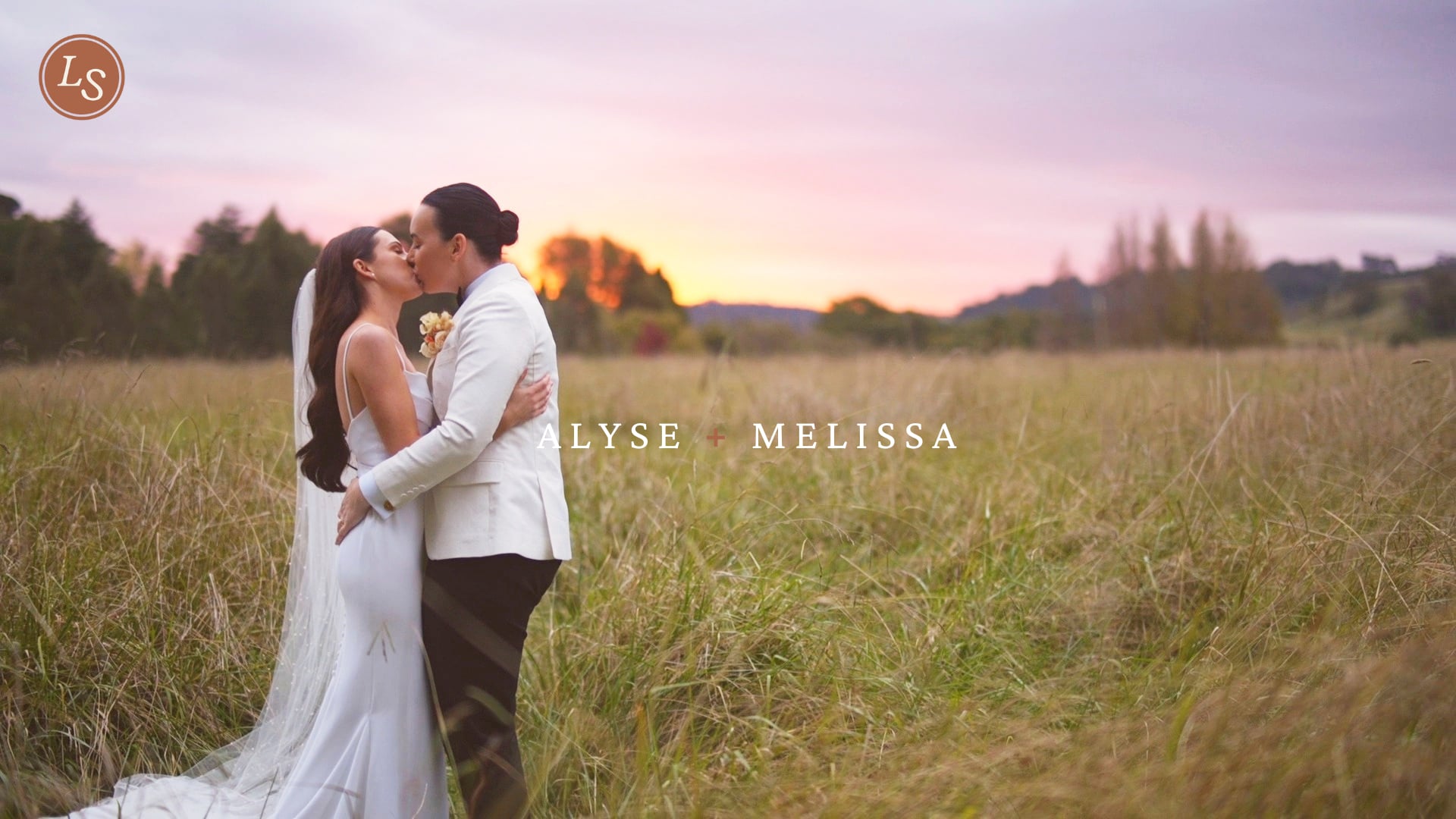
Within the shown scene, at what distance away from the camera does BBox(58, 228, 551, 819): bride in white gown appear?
2.84m

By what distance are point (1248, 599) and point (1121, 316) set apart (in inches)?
1633

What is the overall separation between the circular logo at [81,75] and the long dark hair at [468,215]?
11.8 feet

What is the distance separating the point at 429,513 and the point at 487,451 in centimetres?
32

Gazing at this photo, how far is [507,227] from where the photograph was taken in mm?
2846

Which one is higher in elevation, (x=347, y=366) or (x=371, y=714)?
(x=347, y=366)

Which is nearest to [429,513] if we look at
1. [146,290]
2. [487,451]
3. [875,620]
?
[487,451]

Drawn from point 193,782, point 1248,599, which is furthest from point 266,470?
point 1248,599

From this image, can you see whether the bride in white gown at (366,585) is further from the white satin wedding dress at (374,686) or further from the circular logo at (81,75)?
the circular logo at (81,75)

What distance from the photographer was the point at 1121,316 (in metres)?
42.1

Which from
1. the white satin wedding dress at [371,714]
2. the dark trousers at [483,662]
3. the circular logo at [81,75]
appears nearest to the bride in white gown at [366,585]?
the white satin wedding dress at [371,714]

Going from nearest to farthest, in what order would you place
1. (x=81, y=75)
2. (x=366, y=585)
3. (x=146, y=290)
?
(x=366, y=585) < (x=81, y=75) < (x=146, y=290)

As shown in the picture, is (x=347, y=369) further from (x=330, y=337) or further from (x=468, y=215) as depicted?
(x=468, y=215)

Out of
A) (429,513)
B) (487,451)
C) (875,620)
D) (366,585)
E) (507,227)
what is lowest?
(875,620)

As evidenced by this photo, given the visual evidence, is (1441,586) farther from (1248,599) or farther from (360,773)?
(360,773)
